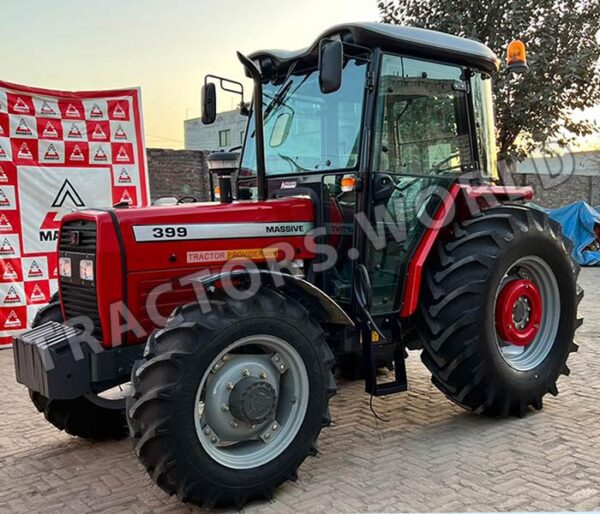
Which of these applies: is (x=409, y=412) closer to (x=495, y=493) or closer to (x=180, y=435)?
(x=495, y=493)

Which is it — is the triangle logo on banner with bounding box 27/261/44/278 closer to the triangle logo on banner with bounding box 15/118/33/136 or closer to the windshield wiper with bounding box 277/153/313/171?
the triangle logo on banner with bounding box 15/118/33/136

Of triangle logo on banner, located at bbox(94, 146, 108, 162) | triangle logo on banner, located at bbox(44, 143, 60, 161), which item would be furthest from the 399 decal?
triangle logo on banner, located at bbox(94, 146, 108, 162)

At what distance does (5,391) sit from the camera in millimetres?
5453

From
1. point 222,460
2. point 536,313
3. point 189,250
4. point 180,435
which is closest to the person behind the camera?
point 180,435

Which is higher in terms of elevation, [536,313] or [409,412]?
[536,313]

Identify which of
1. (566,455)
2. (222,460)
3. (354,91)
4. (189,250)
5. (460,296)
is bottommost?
(566,455)

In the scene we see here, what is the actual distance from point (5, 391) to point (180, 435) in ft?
10.8

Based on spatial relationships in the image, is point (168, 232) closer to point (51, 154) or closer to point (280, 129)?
point (280, 129)

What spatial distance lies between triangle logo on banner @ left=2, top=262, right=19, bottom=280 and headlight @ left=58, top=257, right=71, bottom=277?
407 cm

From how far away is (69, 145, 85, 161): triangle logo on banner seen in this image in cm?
773

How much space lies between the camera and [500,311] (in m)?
4.23

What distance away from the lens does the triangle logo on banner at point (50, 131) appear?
296 inches

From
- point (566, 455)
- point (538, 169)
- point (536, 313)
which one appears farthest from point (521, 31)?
point (566, 455)

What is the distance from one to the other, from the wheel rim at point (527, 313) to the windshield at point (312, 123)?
1.43 m
